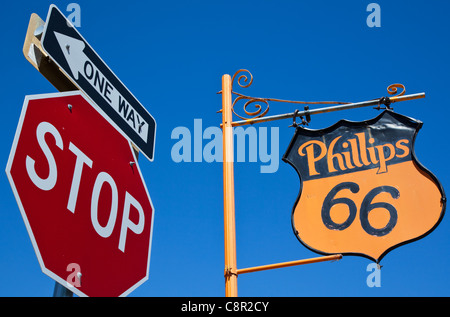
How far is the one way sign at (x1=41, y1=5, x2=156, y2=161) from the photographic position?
2533 mm

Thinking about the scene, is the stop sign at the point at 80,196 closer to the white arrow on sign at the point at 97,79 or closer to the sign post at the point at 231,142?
the white arrow on sign at the point at 97,79

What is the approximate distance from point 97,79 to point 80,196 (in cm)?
91

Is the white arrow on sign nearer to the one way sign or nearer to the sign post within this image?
the one way sign

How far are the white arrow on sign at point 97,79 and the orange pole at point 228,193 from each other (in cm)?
169

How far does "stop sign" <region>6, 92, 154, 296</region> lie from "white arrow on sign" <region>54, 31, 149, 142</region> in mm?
319

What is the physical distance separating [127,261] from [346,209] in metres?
2.50

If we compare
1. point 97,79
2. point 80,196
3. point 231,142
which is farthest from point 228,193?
point 80,196

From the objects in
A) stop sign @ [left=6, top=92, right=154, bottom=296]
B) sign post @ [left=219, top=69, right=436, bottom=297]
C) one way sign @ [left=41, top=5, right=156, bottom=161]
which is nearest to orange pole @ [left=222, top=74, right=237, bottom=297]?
sign post @ [left=219, top=69, right=436, bottom=297]

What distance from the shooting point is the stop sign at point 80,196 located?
1.79 meters

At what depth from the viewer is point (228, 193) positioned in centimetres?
481

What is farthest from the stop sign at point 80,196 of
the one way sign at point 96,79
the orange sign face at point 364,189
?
the orange sign face at point 364,189

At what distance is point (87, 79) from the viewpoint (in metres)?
2.70
